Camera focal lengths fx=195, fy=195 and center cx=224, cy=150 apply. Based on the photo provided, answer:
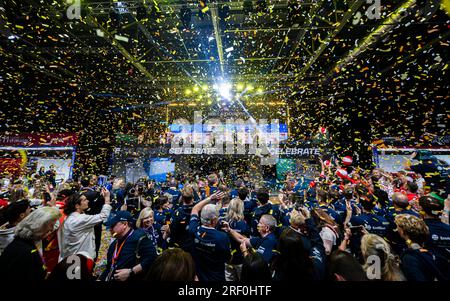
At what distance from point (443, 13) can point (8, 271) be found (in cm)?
1105

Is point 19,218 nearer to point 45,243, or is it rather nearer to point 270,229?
point 45,243

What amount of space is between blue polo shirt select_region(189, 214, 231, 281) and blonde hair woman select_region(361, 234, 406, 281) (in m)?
1.32

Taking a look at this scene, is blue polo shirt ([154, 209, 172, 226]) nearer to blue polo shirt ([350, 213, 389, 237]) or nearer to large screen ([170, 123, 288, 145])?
blue polo shirt ([350, 213, 389, 237])

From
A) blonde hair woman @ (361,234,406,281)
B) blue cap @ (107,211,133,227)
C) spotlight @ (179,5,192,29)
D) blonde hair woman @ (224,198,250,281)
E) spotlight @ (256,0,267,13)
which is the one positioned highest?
spotlight @ (179,5,192,29)

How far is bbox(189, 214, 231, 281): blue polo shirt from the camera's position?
220cm

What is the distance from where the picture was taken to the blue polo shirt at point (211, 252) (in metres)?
2.20

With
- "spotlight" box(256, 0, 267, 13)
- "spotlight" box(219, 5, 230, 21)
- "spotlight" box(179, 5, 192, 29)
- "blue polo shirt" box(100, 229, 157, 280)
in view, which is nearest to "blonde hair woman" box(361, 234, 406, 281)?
"blue polo shirt" box(100, 229, 157, 280)

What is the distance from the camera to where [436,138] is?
39.0ft

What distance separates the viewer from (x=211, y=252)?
2217mm

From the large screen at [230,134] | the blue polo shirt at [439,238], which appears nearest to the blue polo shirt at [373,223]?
the blue polo shirt at [439,238]

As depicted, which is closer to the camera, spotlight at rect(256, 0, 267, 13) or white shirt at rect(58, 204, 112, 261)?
white shirt at rect(58, 204, 112, 261)

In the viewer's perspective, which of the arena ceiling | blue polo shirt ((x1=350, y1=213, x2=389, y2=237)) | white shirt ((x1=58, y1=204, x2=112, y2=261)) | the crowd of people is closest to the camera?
the crowd of people

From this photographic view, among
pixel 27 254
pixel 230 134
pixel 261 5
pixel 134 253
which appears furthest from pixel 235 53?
pixel 27 254

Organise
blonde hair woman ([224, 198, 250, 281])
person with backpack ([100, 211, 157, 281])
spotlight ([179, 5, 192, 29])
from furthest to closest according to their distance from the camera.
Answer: spotlight ([179, 5, 192, 29]) < blonde hair woman ([224, 198, 250, 281]) < person with backpack ([100, 211, 157, 281])
